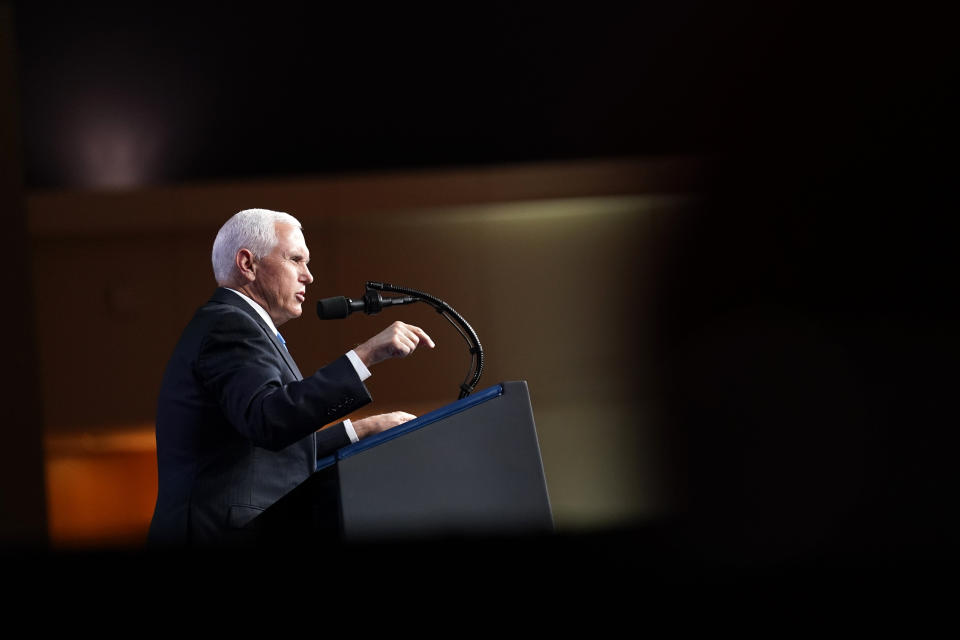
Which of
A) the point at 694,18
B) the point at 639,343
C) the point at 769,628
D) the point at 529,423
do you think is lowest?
the point at 769,628

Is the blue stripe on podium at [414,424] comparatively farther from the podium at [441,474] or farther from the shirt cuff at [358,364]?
the shirt cuff at [358,364]

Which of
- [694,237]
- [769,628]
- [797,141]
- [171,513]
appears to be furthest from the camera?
[694,237]

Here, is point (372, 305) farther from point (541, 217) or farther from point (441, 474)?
point (541, 217)

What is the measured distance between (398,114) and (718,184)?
128 centimetres

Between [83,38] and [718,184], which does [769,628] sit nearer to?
[718,184]

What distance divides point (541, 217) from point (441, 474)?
9.52 ft

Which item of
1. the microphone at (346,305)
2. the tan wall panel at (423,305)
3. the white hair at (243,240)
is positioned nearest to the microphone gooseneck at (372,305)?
the microphone at (346,305)

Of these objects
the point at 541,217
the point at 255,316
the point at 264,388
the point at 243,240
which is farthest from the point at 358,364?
the point at 541,217

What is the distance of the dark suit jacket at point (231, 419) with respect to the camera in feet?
4.27

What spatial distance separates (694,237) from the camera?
13.0 ft

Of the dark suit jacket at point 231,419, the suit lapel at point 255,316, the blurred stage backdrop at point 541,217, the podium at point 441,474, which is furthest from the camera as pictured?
the blurred stage backdrop at point 541,217

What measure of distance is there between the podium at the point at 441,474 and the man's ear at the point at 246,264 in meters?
0.42

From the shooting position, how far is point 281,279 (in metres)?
1.55

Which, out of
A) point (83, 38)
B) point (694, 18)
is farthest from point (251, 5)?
point (694, 18)
